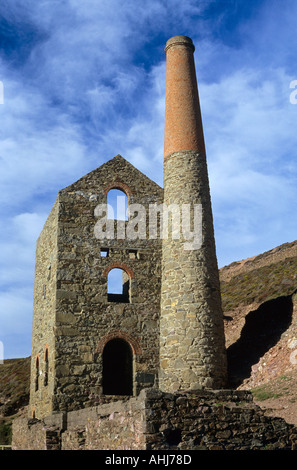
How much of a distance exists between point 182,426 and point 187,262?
7.24 metres

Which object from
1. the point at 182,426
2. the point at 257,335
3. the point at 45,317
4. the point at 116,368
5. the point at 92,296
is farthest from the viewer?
the point at 116,368

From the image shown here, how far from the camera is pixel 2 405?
25375 mm

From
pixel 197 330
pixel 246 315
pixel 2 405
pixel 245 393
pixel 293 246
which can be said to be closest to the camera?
pixel 245 393

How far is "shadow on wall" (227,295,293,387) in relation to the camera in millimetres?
17047

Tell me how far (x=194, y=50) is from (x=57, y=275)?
9.32m

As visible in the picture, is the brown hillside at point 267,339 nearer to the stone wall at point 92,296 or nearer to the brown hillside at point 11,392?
the stone wall at point 92,296

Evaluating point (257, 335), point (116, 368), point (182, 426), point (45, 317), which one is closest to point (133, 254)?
point (45, 317)

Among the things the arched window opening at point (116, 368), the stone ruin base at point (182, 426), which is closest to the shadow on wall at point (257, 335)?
the arched window opening at point (116, 368)

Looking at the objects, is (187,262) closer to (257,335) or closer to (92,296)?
(92,296)

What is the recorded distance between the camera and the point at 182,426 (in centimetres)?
1001

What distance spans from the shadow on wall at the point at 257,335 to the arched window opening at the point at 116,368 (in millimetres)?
3712

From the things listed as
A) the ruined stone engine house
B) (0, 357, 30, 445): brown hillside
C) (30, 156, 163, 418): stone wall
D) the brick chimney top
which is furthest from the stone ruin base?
(0, 357, 30, 445): brown hillside
